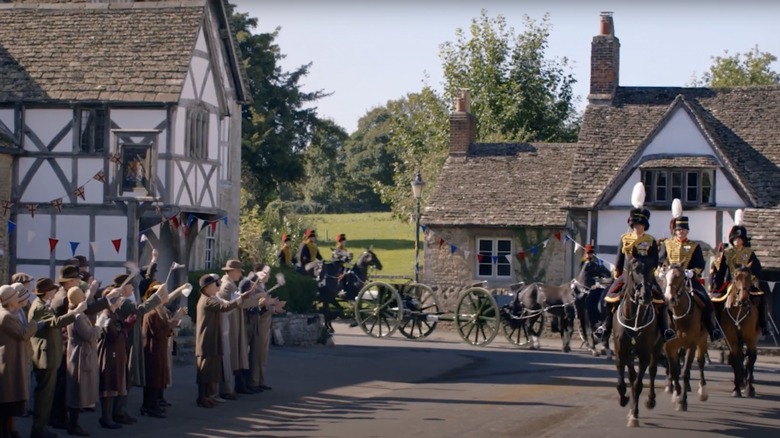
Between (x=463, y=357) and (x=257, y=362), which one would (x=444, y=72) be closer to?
(x=463, y=357)

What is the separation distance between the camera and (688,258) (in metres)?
16.8

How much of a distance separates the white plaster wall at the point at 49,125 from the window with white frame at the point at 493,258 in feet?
42.5

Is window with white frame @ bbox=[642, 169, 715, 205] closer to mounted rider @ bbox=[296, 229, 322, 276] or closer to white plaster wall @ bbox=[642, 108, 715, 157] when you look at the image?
white plaster wall @ bbox=[642, 108, 715, 157]

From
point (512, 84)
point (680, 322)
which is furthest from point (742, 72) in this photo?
point (680, 322)

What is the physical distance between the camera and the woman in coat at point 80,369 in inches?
524

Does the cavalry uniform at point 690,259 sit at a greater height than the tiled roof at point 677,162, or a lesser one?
lesser

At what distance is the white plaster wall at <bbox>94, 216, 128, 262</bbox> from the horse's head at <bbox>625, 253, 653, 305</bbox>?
15.3 meters

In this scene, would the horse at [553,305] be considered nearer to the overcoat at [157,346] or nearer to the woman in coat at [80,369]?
the overcoat at [157,346]

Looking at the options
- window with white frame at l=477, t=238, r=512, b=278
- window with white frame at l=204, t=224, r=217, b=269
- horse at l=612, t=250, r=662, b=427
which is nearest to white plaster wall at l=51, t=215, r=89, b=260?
window with white frame at l=204, t=224, r=217, b=269

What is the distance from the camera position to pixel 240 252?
3856cm

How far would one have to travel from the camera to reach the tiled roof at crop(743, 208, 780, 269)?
1196 inches

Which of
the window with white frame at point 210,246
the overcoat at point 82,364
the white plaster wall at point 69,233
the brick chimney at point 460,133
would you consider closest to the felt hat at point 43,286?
the overcoat at point 82,364

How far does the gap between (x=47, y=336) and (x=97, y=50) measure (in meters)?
16.9

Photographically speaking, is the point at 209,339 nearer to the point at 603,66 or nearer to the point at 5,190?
the point at 5,190
